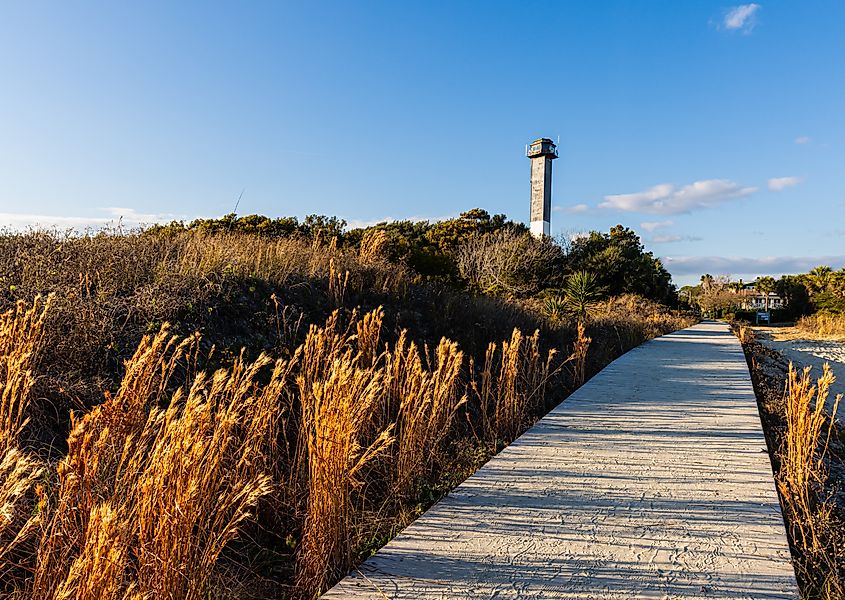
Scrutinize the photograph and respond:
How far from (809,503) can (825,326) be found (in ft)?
101

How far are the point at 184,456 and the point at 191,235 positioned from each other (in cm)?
668

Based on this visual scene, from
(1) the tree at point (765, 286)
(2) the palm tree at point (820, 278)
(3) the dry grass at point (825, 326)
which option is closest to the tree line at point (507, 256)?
(3) the dry grass at point (825, 326)

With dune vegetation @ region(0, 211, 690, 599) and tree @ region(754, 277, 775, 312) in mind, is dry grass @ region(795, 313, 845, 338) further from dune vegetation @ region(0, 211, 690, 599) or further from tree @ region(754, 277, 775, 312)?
dune vegetation @ region(0, 211, 690, 599)

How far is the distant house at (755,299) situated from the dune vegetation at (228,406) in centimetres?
4892

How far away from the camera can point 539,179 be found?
115ft

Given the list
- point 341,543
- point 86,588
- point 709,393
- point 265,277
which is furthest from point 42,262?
point 709,393

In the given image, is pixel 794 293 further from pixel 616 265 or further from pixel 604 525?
pixel 604 525

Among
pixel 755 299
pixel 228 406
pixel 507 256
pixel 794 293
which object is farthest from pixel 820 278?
pixel 228 406

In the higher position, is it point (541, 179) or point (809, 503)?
point (541, 179)

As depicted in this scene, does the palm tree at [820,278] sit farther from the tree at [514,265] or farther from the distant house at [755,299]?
the tree at [514,265]

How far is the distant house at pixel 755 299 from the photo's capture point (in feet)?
165

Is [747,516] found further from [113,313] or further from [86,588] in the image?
[113,313]

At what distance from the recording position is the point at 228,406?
253 cm

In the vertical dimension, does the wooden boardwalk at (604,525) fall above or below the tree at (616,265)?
below
